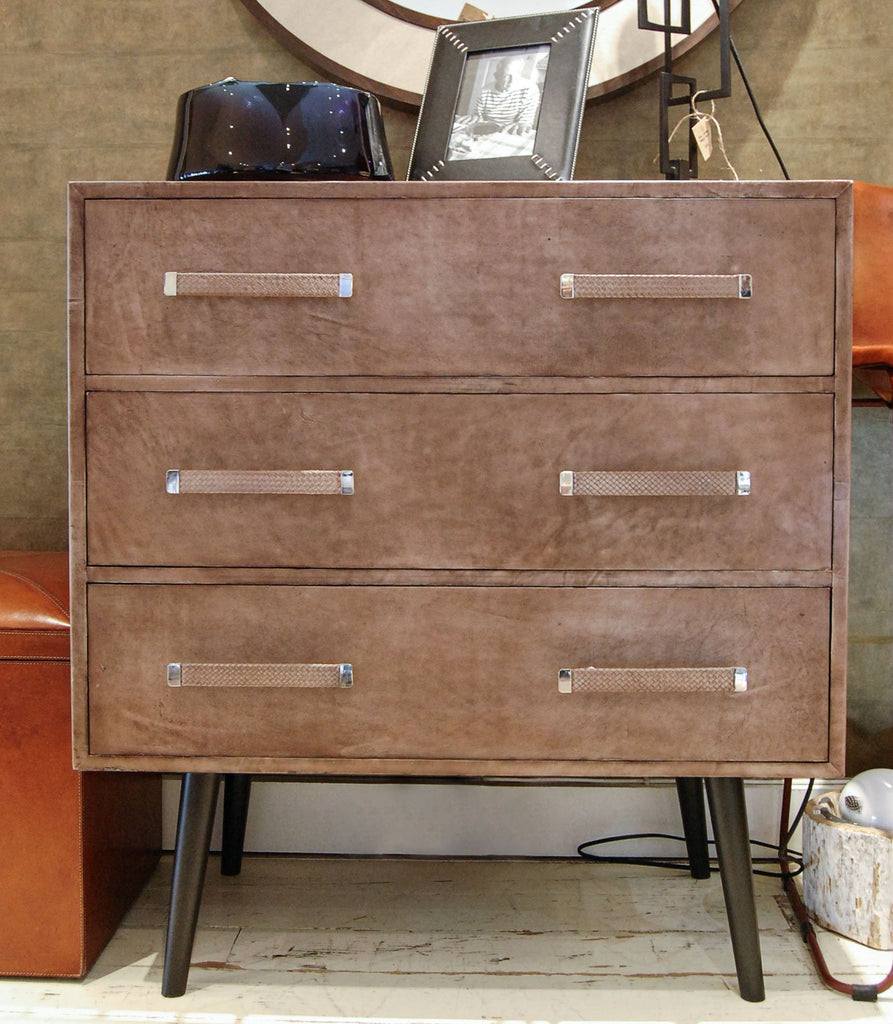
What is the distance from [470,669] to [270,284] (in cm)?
46

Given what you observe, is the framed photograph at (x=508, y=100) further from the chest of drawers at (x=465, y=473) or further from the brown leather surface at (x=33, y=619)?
the brown leather surface at (x=33, y=619)

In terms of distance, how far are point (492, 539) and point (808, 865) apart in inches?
27.8

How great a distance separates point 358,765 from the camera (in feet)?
3.34

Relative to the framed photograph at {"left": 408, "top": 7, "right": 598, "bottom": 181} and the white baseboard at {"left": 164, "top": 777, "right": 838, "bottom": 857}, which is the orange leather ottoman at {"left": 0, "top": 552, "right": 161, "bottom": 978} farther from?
the framed photograph at {"left": 408, "top": 7, "right": 598, "bottom": 181}

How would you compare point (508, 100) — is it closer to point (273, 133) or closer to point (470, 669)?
point (273, 133)

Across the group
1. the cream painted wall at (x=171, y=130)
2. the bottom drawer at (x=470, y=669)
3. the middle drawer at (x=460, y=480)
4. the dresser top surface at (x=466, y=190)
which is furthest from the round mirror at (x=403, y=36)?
the bottom drawer at (x=470, y=669)

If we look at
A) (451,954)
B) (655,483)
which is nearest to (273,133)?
(655,483)

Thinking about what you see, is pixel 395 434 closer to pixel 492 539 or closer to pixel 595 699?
pixel 492 539

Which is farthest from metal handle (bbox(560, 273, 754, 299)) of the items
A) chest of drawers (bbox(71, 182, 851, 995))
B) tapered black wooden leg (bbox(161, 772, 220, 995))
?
tapered black wooden leg (bbox(161, 772, 220, 995))

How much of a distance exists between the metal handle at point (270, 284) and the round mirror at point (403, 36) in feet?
2.00

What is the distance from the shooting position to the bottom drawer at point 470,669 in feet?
3.28

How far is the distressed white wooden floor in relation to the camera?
108 centimetres

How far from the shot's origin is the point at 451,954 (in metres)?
1.20

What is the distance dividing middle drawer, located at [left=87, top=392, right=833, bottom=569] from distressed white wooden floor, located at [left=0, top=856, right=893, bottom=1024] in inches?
20.7
